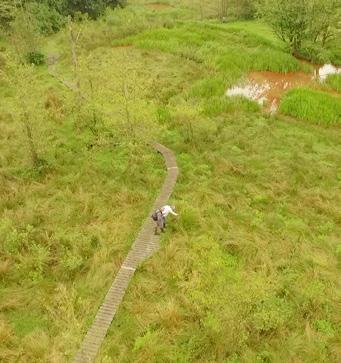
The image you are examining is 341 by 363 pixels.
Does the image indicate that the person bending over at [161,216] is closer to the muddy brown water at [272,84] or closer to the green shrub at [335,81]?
the muddy brown water at [272,84]

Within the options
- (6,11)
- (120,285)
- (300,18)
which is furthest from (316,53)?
(120,285)

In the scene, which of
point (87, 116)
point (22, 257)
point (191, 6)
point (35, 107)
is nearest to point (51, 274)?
point (22, 257)

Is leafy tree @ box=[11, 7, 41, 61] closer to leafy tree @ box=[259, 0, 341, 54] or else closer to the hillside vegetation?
the hillside vegetation

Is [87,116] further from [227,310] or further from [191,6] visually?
[191,6]

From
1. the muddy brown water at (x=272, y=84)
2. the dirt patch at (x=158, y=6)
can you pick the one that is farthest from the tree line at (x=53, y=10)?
the muddy brown water at (x=272, y=84)

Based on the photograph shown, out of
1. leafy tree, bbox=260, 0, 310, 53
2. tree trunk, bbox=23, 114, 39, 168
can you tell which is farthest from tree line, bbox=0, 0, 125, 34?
tree trunk, bbox=23, 114, 39, 168
